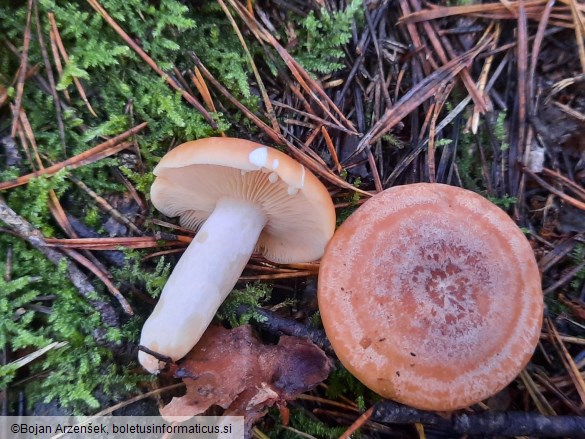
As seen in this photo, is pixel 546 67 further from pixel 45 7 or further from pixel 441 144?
pixel 45 7

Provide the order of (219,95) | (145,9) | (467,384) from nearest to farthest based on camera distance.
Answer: (467,384), (145,9), (219,95)

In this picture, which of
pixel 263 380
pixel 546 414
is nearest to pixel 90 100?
pixel 263 380

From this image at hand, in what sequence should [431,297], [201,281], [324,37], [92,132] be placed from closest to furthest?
1. [431,297]
2. [201,281]
3. [92,132]
4. [324,37]

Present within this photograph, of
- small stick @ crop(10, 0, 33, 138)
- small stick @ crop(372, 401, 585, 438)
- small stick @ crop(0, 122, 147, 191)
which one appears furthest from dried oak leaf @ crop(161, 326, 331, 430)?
small stick @ crop(10, 0, 33, 138)

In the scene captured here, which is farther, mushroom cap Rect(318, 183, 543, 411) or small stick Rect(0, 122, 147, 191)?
small stick Rect(0, 122, 147, 191)

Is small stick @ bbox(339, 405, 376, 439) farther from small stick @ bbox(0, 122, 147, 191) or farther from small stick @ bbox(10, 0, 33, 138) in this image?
small stick @ bbox(10, 0, 33, 138)

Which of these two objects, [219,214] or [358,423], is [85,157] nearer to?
[219,214]

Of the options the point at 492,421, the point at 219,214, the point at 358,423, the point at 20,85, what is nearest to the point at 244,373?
the point at 358,423
